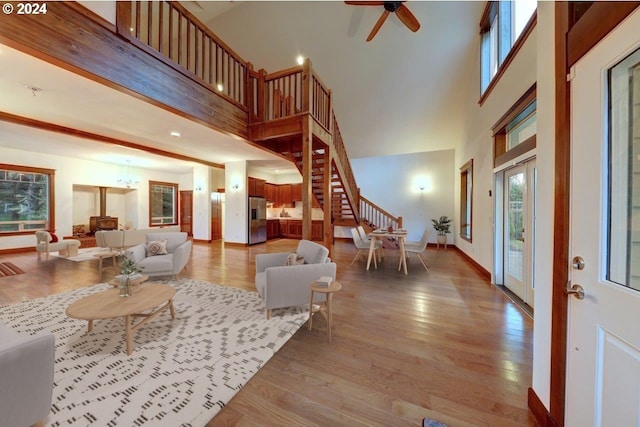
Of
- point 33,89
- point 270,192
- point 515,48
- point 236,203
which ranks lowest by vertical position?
point 236,203

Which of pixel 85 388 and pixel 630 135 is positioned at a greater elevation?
pixel 630 135

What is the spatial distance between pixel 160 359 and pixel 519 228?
182 inches

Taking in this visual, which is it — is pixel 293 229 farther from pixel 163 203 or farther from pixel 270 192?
pixel 163 203

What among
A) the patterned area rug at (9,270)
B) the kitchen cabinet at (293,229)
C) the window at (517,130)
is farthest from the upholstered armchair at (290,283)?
the kitchen cabinet at (293,229)

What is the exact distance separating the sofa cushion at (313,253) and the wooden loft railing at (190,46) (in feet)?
9.63

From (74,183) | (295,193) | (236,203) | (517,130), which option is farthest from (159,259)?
(517,130)

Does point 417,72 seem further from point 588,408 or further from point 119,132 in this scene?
point 119,132

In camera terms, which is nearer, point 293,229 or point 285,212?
point 293,229

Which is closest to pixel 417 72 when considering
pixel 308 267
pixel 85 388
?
pixel 308 267

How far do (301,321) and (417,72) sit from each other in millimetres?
6019

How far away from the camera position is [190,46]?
382cm

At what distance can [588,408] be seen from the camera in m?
1.04

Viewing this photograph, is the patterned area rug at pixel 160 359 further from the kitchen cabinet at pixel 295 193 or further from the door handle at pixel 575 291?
the kitchen cabinet at pixel 295 193

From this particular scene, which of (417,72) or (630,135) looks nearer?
(630,135)
